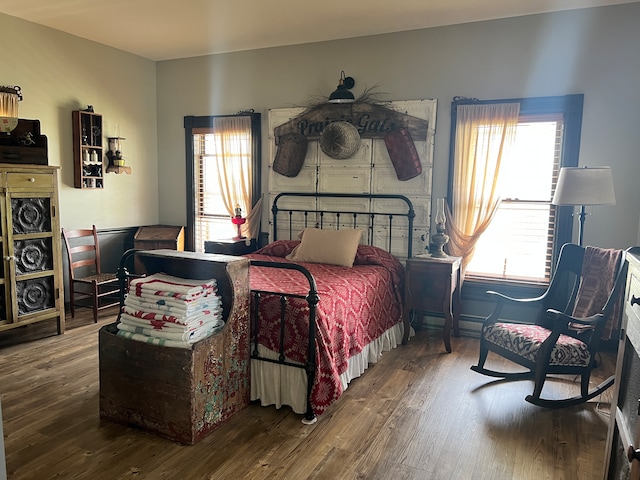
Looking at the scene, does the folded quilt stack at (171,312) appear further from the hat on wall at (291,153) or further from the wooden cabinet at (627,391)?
the hat on wall at (291,153)

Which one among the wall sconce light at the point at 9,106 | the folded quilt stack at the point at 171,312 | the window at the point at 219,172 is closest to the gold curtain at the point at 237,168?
the window at the point at 219,172

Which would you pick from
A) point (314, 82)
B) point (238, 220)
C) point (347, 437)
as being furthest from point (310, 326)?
point (314, 82)

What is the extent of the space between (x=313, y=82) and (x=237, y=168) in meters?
1.26

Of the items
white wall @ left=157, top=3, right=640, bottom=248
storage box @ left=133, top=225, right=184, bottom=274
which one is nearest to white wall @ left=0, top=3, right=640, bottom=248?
white wall @ left=157, top=3, right=640, bottom=248

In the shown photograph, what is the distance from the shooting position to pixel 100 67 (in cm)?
514

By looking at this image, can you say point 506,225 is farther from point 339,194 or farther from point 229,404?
Answer: point 229,404

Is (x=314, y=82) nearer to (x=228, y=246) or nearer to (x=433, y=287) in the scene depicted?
(x=228, y=246)

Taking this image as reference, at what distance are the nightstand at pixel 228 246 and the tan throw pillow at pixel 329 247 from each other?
0.73 meters

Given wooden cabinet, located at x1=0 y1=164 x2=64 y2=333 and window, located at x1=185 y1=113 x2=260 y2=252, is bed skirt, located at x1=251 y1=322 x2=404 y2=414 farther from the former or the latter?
window, located at x1=185 y1=113 x2=260 y2=252

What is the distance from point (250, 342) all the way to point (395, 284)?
1730mm

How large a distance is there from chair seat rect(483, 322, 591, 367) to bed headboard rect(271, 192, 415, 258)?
1.44 metres

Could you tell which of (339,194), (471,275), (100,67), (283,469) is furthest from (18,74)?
(471,275)

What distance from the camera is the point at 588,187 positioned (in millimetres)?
3424

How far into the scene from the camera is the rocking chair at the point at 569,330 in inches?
116
